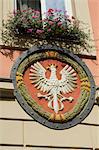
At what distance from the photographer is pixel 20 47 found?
7.48m

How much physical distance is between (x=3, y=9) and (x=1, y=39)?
2.11ft

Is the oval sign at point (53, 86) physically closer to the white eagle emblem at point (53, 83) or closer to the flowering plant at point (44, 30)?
the white eagle emblem at point (53, 83)

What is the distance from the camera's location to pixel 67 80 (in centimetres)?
751

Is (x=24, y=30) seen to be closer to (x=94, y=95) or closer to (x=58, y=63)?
(x=58, y=63)

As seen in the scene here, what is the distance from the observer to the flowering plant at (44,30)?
24.9ft

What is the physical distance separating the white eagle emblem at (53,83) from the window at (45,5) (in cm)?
130

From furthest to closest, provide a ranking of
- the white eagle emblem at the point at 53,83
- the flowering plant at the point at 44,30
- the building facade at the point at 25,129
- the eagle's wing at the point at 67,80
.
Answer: the flowering plant at the point at 44,30
the eagle's wing at the point at 67,80
the white eagle emblem at the point at 53,83
the building facade at the point at 25,129

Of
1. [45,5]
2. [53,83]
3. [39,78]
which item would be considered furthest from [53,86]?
[45,5]

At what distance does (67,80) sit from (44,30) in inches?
38.3

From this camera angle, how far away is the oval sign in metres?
7.09

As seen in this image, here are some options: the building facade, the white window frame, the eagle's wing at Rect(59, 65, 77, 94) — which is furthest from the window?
the eagle's wing at Rect(59, 65, 77, 94)

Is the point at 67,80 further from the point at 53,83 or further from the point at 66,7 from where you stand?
the point at 66,7

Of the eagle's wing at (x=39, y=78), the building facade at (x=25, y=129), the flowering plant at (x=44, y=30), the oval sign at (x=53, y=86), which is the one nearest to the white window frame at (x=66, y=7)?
the flowering plant at (x=44, y=30)

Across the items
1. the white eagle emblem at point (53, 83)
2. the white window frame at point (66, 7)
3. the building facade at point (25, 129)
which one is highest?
the white window frame at point (66, 7)
